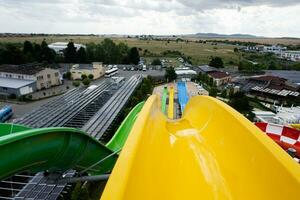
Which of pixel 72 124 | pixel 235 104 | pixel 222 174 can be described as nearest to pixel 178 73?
pixel 235 104

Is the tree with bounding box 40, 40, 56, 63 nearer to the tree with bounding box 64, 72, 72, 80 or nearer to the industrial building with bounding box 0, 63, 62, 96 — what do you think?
the tree with bounding box 64, 72, 72, 80

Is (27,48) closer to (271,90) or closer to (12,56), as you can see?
(12,56)

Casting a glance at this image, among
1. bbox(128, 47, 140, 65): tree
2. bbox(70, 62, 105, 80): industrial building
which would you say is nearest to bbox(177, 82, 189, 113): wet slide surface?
bbox(70, 62, 105, 80): industrial building

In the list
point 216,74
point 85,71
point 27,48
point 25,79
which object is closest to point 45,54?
point 27,48

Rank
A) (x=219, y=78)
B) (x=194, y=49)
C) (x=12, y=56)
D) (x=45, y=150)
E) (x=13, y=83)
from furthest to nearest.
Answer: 1. (x=194, y=49)
2. (x=12, y=56)
3. (x=219, y=78)
4. (x=13, y=83)
5. (x=45, y=150)

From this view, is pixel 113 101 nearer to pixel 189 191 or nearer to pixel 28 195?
pixel 28 195

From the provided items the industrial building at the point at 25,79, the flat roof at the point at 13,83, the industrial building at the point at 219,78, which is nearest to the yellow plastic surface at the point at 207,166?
the industrial building at the point at 25,79
